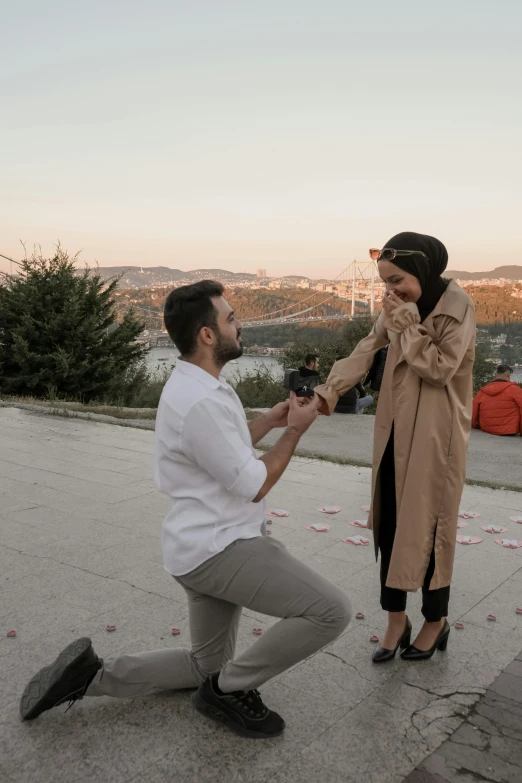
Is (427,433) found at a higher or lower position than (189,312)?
lower

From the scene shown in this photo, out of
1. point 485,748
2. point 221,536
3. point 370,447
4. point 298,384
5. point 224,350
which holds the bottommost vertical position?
point 370,447

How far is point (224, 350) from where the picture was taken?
2449 mm

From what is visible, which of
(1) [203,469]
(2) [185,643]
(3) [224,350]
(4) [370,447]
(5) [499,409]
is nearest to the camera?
(1) [203,469]

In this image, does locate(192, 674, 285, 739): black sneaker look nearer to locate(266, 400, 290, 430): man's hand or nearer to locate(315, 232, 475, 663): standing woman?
locate(315, 232, 475, 663): standing woman

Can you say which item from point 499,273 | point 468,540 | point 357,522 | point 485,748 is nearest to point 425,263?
point 485,748

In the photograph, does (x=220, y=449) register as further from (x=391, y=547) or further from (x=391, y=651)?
(x=391, y=651)

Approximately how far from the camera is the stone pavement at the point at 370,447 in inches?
283

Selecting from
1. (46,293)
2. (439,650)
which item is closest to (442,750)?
(439,650)

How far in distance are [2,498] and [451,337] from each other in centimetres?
392

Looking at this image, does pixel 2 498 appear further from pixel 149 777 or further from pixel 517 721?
pixel 517 721

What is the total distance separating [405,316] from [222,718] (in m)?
1.55

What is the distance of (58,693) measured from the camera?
2490mm

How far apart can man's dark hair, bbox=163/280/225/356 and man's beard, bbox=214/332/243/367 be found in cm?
5

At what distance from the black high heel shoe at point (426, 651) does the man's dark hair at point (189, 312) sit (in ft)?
5.22
